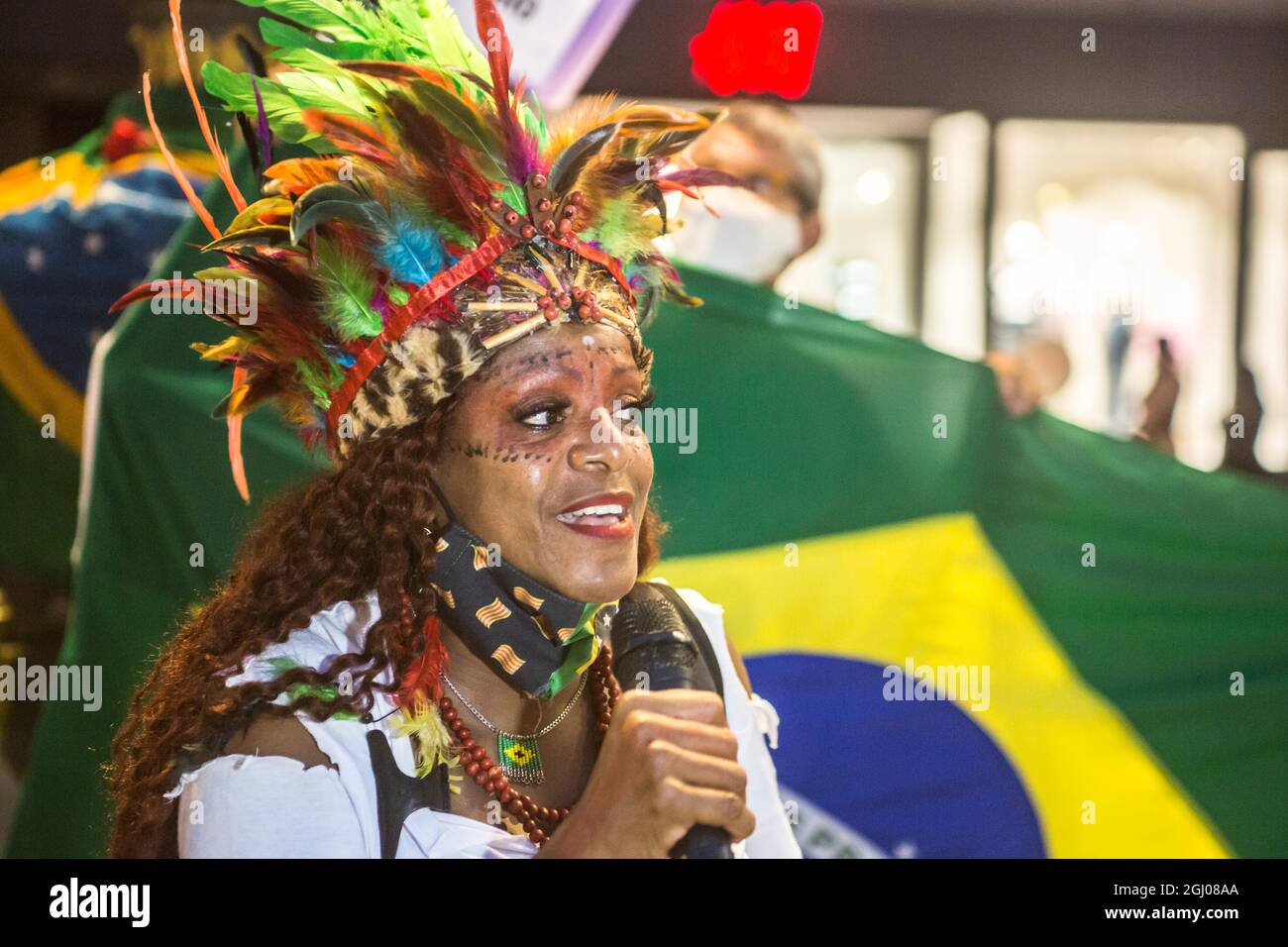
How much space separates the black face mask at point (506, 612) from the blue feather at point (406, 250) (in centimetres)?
35

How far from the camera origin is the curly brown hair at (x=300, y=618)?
1.47 m

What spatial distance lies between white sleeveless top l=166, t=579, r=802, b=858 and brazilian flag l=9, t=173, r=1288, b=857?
1014 millimetres

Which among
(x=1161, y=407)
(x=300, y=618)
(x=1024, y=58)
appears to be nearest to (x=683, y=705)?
(x=300, y=618)

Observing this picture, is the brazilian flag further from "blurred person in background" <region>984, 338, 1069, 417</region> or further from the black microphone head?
the black microphone head

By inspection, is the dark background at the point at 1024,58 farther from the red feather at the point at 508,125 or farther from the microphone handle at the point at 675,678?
the microphone handle at the point at 675,678

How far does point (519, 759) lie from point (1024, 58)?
3.91 m

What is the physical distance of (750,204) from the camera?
3.28 m

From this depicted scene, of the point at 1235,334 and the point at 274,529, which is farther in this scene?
the point at 1235,334

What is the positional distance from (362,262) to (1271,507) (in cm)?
200

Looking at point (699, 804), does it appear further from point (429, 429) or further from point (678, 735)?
point (429, 429)

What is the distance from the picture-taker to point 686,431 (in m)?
2.64

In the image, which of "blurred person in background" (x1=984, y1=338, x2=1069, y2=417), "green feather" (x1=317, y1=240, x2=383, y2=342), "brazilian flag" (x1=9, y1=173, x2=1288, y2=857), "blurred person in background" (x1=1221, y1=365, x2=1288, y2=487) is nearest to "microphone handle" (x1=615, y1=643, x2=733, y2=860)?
"green feather" (x1=317, y1=240, x2=383, y2=342)

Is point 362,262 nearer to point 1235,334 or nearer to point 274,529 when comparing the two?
point 274,529
